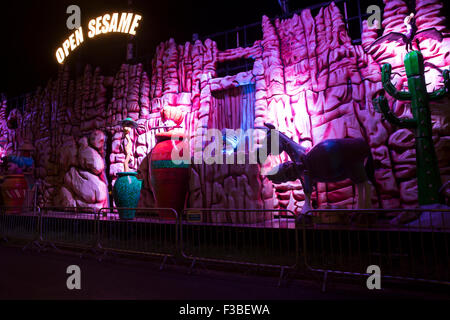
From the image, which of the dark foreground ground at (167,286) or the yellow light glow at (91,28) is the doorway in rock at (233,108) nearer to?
the dark foreground ground at (167,286)

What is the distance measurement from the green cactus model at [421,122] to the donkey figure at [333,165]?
0.56 metres

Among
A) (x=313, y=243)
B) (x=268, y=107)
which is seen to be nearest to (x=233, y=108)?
(x=268, y=107)

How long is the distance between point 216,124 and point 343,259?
3876 millimetres

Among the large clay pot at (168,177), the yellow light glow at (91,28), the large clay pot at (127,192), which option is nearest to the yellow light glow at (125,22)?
the yellow light glow at (91,28)

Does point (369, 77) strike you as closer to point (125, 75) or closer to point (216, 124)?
point (216, 124)

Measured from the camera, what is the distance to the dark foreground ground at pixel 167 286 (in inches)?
98.8

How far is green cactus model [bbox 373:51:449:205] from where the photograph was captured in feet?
12.0

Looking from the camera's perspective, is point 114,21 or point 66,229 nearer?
point 66,229

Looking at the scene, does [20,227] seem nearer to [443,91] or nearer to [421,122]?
[421,122]

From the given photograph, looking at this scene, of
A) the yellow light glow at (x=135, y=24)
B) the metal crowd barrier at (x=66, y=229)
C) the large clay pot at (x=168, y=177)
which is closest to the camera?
the metal crowd barrier at (x=66, y=229)

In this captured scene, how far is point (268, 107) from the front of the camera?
5613mm

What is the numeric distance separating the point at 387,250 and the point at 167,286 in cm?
221

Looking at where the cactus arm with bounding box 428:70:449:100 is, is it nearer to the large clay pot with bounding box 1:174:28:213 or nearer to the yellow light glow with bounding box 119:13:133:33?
the yellow light glow with bounding box 119:13:133:33

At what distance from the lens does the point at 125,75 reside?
7.69m
